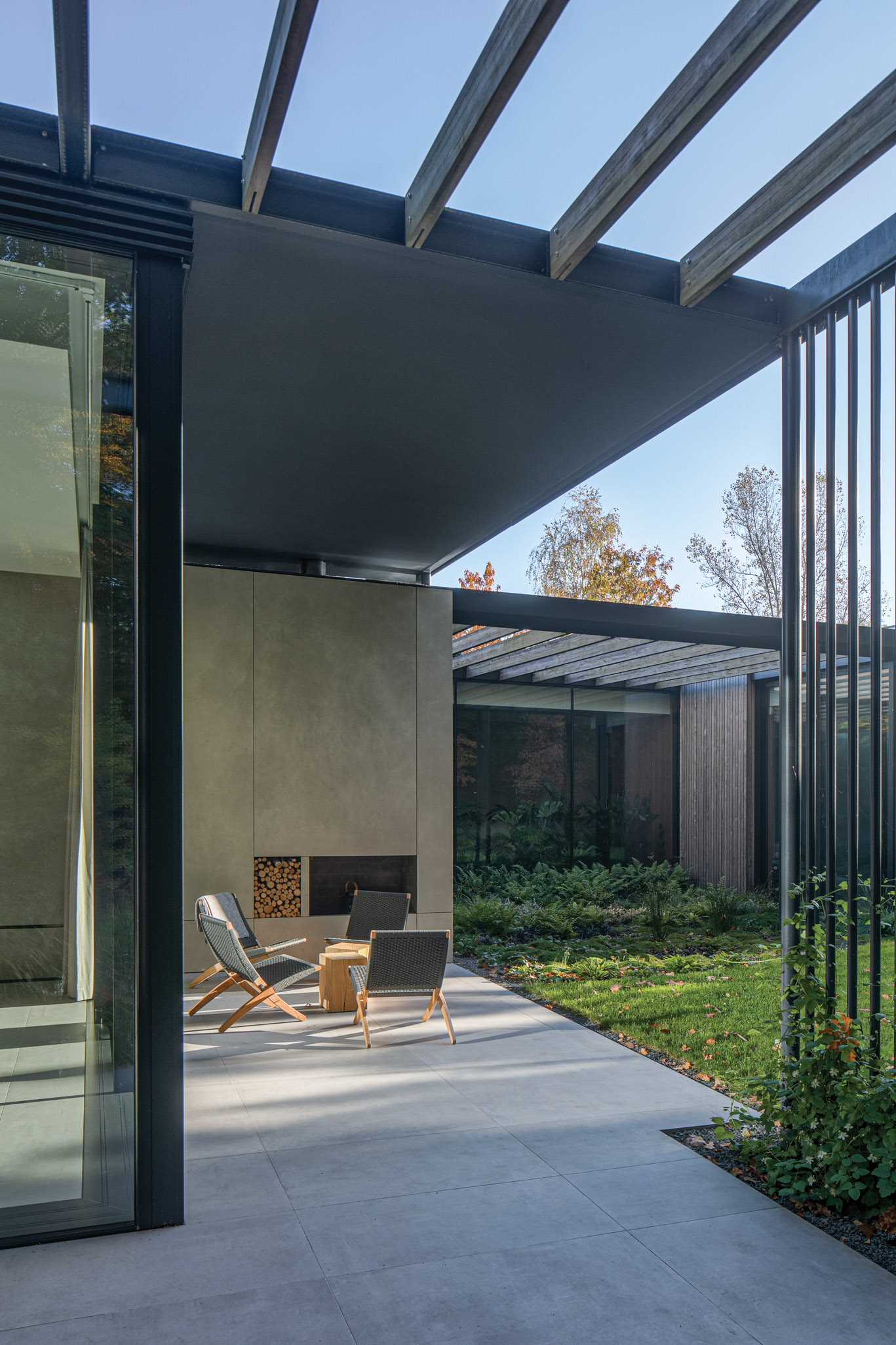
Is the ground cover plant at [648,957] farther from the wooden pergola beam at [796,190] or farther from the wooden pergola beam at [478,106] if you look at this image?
the wooden pergola beam at [478,106]

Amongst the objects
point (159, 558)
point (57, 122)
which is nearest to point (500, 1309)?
point (159, 558)

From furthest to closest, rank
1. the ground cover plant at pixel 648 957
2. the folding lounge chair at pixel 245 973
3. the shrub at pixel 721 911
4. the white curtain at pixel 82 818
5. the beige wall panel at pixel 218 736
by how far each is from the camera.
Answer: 1. the shrub at pixel 721 911
2. the beige wall panel at pixel 218 736
3. the folding lounge chair at pixel 245 973
4. the ground cover plant at pixel 648 957
5. the white curtain at pixel 82 818

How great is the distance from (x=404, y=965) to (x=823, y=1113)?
126 inches

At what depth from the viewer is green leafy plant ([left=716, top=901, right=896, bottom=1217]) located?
12.2 ft

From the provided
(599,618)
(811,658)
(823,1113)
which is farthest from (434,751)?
(823,1113)

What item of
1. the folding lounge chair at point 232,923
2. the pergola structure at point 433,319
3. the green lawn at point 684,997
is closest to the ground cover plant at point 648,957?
the green lawn at point 684,997

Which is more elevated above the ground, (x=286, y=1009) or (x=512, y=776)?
(x=512, y=776)

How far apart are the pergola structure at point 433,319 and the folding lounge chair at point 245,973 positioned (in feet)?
10.3

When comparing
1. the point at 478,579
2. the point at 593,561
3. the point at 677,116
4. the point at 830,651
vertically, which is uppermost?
the point at 593,561

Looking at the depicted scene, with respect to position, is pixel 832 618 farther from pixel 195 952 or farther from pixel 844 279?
pixel 195 952

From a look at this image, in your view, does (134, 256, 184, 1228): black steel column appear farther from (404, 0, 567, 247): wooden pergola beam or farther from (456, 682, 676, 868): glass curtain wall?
(456, 682, 676, 868): glass curtain wall

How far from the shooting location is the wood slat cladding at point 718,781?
14094mm

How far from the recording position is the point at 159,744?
388 cm

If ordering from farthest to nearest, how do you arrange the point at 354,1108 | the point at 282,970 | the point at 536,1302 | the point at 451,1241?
the point at 282,970
the point at 354,1108
the point at 451,1241
the point at 536,1302
